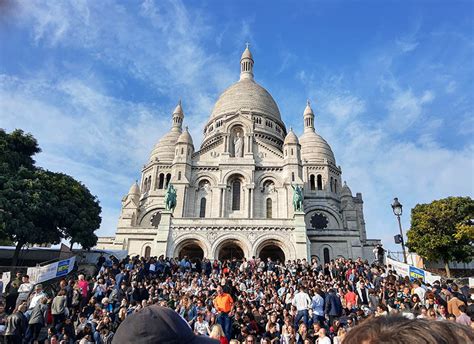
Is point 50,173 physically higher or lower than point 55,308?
higher

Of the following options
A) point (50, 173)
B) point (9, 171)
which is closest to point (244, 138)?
point (50, 173)

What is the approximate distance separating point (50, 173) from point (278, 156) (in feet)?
65.4

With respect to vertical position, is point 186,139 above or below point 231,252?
above

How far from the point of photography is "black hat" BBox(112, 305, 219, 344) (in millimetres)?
1493

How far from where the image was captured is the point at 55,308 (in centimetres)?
1144

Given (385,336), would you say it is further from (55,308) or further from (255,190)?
(255,190)

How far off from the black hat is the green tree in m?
31.3

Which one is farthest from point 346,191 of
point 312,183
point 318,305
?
point 318,305

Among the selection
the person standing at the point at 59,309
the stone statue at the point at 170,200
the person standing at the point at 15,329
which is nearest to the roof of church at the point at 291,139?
the stone statue at the point at 170,200

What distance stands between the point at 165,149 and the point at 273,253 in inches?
763

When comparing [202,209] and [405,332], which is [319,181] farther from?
[405,332]

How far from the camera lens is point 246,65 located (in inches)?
2191

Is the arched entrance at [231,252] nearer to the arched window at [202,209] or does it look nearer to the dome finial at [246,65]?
the arched window at [202,209]

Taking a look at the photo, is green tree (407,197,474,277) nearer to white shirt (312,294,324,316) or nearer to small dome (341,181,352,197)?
small dome (341,181,352,197)
